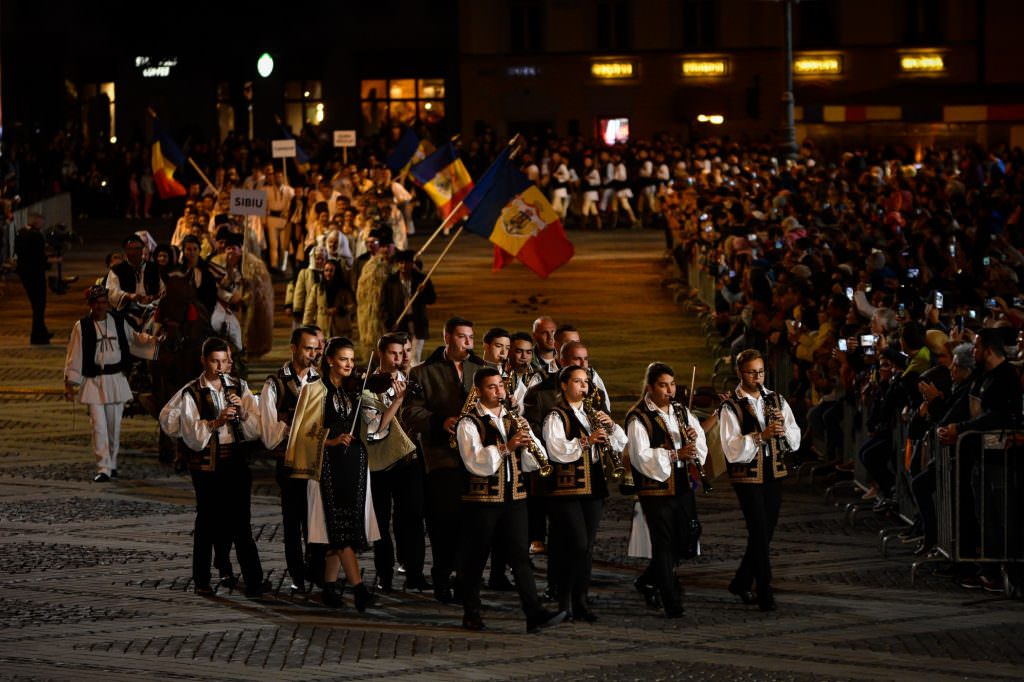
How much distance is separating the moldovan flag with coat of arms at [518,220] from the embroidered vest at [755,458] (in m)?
5.62

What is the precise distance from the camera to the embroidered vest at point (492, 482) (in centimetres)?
1198

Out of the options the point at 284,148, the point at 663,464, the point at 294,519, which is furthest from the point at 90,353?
the point at 284,148

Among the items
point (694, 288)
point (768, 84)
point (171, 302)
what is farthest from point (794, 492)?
point (768, 84)

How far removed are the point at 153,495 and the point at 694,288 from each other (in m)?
15.5

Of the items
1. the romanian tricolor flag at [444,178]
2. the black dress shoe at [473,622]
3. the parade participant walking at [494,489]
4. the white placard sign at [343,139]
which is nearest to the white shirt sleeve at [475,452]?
the parade participant walking at [494,489]

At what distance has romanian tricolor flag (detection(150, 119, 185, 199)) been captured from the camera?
97.7 feet

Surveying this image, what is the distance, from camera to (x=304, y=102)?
64.6 m

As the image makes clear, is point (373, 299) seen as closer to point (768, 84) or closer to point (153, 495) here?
point (153, 495)

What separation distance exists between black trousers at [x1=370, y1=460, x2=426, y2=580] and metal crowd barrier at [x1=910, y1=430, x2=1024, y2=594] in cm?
348

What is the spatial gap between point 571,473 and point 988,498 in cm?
277

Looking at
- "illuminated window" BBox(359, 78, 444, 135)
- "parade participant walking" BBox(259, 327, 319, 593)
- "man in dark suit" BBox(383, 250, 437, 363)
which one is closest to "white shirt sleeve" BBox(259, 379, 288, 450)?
"parade participant walking" BBox(259, 327, 319, 593)

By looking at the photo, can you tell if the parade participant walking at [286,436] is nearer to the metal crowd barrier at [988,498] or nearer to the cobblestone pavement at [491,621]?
the cobblestone pavement at [491,621]

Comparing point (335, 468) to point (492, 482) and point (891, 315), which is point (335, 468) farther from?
point (891, 315)

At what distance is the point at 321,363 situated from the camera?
1289cm
